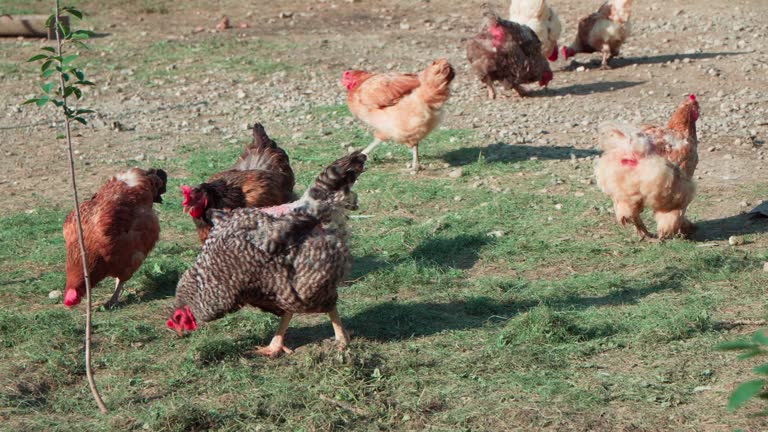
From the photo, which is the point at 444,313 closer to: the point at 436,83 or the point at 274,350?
the point at 274,350

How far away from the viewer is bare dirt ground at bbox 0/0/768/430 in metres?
9.42

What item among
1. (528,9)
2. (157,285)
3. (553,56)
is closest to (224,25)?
(528,9)

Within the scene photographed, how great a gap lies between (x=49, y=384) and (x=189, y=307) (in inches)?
36.5

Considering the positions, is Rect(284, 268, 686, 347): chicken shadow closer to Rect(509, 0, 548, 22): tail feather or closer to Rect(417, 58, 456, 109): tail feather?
Rect(417, 58, 456, 109): tail feather

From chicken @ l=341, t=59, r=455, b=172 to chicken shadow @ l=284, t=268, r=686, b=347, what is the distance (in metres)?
3.12

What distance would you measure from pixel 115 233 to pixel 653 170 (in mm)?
4046

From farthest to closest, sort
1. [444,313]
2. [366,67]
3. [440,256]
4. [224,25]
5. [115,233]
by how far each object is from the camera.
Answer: [224,25] → [366,67] → [440,256] → [115,233] → [444,313]

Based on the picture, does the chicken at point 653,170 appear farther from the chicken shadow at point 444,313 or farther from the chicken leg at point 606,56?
the chicken leg at point 606,56

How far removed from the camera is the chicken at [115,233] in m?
6.02

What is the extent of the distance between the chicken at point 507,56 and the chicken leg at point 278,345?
22.2 ft

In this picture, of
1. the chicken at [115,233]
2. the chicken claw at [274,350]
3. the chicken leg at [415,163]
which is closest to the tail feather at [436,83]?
the chicken leg at [415,163]

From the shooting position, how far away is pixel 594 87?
1192 cm

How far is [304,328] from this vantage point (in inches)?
228

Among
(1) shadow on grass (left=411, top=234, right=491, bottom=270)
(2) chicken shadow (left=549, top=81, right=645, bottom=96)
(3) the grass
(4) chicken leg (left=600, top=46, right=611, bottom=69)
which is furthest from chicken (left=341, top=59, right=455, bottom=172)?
(4) chicken leg (left=600, top=46, right=611, bottom=69)
